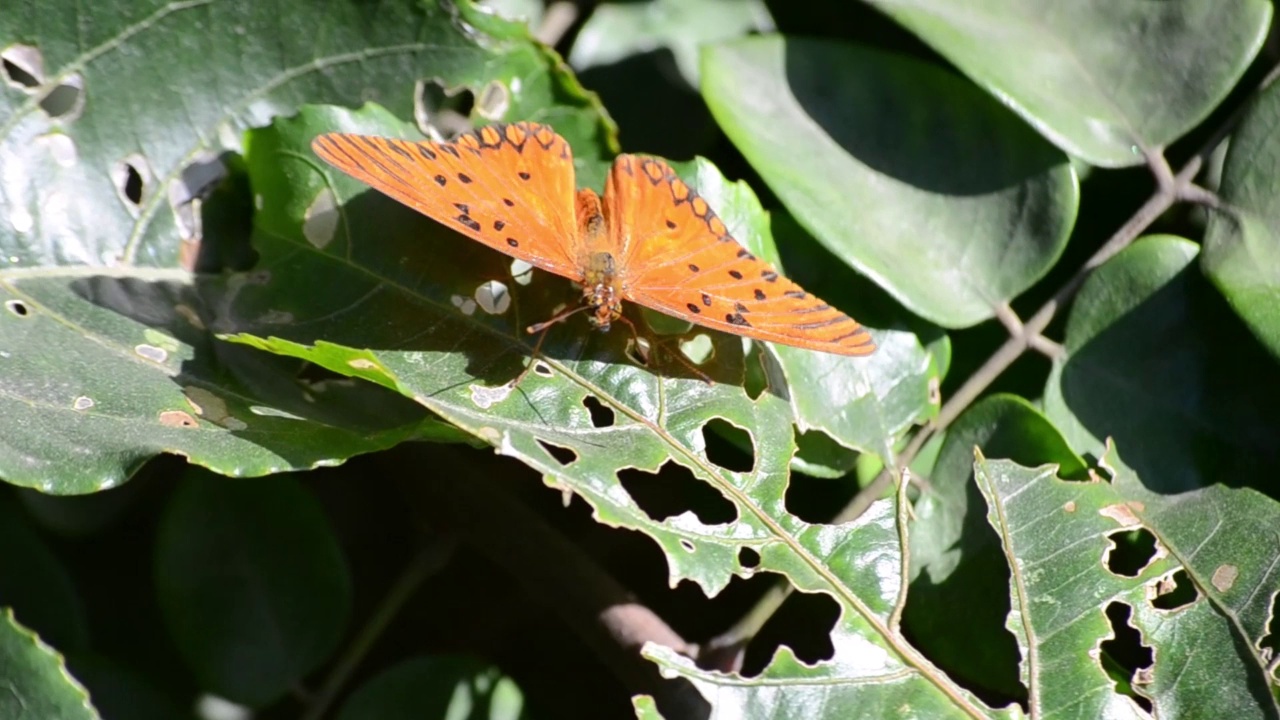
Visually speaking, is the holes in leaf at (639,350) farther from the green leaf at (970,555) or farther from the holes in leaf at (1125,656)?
the holes in leaf at (1125,656)

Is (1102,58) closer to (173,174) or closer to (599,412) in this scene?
(599,412)

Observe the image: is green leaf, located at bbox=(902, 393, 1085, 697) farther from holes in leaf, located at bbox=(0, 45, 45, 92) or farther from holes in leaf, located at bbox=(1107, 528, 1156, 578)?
holes in leaf, located at bbox=(0, 45, 45, 92)

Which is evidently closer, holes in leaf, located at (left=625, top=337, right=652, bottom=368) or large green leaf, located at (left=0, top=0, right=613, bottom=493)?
large green leaf, located at (left=0, top=0, right=613, bottom=493)

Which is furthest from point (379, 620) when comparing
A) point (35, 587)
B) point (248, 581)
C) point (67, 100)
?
point (67, 100)

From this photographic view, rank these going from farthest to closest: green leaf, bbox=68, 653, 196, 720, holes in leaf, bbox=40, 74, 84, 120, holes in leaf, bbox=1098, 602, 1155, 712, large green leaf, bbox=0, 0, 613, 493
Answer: green leaf, bbox=68, 653, 196, 720 → holes in leaf, bbox=40, 74, 84, 120 → holes in leaf, bbox=1098, 602, 1155, 712 → large green leaf, bbox=0, 0, 613, 493

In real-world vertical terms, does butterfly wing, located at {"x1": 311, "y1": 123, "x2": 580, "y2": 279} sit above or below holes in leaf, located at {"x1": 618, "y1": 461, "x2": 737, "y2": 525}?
above

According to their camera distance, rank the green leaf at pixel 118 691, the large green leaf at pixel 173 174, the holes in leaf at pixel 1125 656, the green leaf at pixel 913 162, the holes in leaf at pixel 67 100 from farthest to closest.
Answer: the green leaf at pixel 118 691, the green leaf at pixel 913 162, the holes in leaf at pixel 67 100, the holes in leaf at pixel 1125 656, the large green leaf at pixel 173 174

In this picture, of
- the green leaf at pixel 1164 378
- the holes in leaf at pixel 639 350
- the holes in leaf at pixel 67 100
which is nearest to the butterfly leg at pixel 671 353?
the holes in leaf at pixel 639 350

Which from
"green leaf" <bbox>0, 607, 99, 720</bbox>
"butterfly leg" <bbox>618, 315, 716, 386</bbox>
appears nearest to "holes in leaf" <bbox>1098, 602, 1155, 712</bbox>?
"butterfly leg" <bbox>618, 315, 716, 386</bbox>
